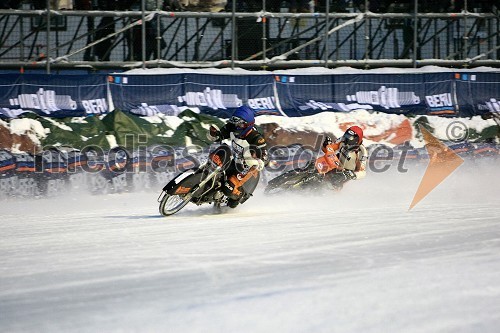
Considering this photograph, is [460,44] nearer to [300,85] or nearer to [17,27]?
[300,85]

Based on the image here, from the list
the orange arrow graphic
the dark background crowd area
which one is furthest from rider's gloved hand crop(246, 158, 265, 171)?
the dark background crowd area

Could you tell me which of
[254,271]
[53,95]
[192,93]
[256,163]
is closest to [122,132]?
[53,95]

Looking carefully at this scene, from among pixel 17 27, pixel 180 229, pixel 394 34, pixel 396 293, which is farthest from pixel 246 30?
pixel 396 293

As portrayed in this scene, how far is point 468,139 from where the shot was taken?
21.3 meters

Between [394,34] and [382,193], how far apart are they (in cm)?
709

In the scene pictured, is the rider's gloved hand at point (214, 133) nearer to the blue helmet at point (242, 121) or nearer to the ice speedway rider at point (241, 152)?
the ice speedway rider at point (241, 152)

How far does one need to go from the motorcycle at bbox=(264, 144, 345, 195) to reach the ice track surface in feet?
8.01

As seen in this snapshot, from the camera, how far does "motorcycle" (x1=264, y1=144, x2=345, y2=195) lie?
51.5 feet

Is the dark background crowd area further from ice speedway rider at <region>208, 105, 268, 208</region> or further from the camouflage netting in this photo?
ice speedway rider at <region>208, 105, 268, 208</region>

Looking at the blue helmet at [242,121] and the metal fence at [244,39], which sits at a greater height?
the metal fence at [244,39]

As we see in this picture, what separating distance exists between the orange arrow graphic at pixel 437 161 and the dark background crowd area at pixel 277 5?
392cm

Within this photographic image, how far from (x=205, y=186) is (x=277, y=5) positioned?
10534 millimetres

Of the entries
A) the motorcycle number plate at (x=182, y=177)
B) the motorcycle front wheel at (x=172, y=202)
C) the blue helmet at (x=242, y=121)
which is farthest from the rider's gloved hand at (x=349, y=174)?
the motorcycle number plate at (x=182, y=177)

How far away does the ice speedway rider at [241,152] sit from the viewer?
12828 mm
